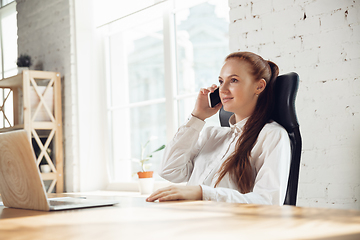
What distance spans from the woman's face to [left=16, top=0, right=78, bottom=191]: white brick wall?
219 cm

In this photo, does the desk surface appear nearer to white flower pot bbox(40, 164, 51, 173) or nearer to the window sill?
the window sill

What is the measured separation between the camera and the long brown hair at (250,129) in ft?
4.71

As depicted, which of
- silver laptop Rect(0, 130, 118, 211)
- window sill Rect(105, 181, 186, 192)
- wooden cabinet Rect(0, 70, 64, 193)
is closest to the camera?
silver laptop Rect(0, 130, 118, 211)

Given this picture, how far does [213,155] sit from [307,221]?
3.71ft

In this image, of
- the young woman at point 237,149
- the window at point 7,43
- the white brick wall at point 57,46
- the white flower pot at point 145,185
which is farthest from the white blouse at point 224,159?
the window at point 7,43

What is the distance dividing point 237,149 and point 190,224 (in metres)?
0.92

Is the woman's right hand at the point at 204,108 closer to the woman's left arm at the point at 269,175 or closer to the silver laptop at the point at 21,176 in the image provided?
the woman's left arm at the point at 269,175

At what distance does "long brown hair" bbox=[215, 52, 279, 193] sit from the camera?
1437 millimetres

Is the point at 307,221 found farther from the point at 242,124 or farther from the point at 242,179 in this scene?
the point at 242,124

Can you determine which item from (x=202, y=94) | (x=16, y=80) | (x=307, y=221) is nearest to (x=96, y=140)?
(x=16, y=80)

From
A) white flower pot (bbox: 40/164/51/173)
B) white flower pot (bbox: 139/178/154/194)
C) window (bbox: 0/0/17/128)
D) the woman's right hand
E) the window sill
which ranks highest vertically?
window (bbox: 0/0/17/128)

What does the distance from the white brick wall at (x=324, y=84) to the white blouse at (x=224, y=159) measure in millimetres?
536

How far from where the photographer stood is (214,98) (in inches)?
70.7

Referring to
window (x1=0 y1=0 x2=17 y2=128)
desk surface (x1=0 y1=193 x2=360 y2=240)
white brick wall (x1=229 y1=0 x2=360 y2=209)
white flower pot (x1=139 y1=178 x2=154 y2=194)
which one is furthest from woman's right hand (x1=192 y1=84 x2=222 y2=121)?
window (x1=0 y1=0 x2=17 y2=128)
